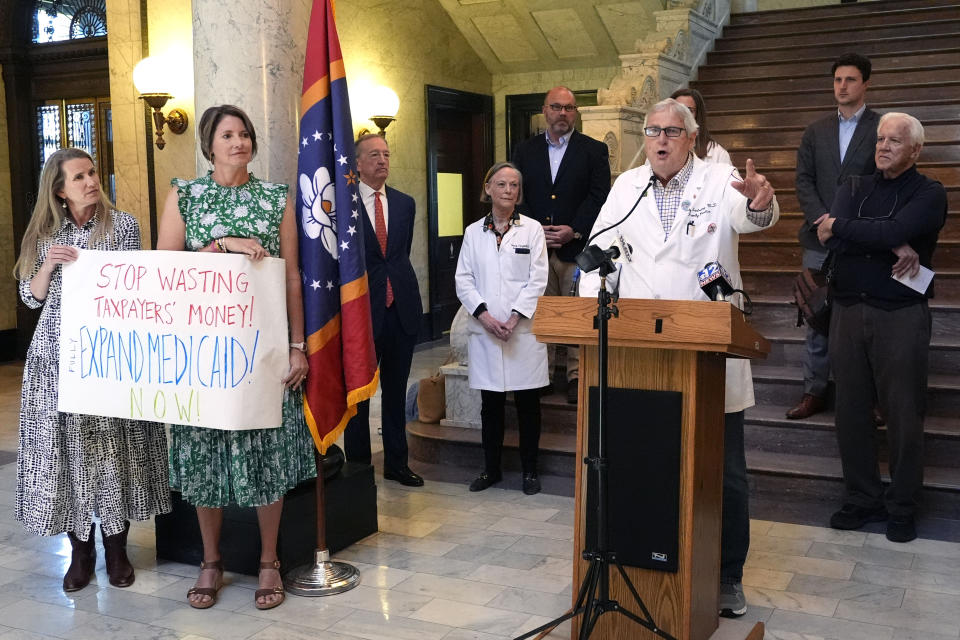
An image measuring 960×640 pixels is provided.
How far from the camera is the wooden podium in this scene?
2691 millimetres

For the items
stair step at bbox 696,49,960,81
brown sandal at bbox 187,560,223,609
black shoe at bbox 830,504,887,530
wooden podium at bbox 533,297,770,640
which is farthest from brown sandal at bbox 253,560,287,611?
stair step at bbox 696,49,960,81

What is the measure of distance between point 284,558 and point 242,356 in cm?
97

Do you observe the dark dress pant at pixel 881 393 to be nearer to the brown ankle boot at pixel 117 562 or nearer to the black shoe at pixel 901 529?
the black shoe at pixel 901 529

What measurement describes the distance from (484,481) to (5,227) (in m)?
6.97

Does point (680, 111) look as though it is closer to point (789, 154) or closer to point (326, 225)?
point (326, 225)

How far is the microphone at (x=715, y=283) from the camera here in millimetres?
2848

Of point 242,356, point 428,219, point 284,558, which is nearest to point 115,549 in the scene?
point 284,558

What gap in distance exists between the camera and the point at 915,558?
4.04 metres

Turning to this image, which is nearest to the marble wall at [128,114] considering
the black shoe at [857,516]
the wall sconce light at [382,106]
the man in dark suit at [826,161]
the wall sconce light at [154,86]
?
the wall sconce light at [154,86]

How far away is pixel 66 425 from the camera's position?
3723 mm

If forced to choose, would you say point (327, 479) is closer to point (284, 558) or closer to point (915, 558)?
point (284, 558)

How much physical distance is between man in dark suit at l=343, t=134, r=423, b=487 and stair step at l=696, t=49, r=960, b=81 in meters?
4.55

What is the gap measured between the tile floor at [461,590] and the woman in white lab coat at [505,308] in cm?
54

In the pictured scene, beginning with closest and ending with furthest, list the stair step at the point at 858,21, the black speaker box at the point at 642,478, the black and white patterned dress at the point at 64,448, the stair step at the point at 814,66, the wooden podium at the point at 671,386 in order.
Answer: the wooden podium at the point at 671,386, the black speaker box at the point at 642,478, the black and white patterned dress at the point at 64,448, the stair step at the point at 814,66, the stair step at the point at 858,21
